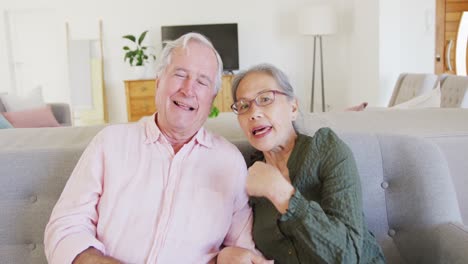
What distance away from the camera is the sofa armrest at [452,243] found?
1.02m

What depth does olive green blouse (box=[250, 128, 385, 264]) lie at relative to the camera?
94cm

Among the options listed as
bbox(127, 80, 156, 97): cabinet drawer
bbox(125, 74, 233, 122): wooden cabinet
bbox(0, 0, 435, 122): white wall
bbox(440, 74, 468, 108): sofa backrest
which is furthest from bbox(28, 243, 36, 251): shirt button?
bbox(0, 0, 435, 122): white wall

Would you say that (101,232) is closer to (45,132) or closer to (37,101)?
(45,132)

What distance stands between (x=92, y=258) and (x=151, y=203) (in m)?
0.20

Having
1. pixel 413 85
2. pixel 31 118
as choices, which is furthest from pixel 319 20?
pixel 31 118

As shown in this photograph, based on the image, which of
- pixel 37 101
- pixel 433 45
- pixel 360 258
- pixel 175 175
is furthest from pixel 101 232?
pixel 433 45

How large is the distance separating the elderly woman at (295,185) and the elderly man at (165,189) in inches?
4.2

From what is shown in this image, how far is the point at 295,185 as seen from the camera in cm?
110

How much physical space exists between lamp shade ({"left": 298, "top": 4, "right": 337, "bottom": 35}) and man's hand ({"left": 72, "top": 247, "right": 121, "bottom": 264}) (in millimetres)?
4630

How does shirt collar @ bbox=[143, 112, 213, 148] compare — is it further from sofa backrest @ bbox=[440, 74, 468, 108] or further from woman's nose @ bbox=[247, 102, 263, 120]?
sofa backrest @ bbox=[440, 74, 468, 108]

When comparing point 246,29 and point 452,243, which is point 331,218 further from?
point 246,29

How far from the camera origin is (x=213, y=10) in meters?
5.77

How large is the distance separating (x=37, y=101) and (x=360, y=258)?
394 cm

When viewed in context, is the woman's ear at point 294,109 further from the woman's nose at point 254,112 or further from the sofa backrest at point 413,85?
the sofa backrest at point 413,85
